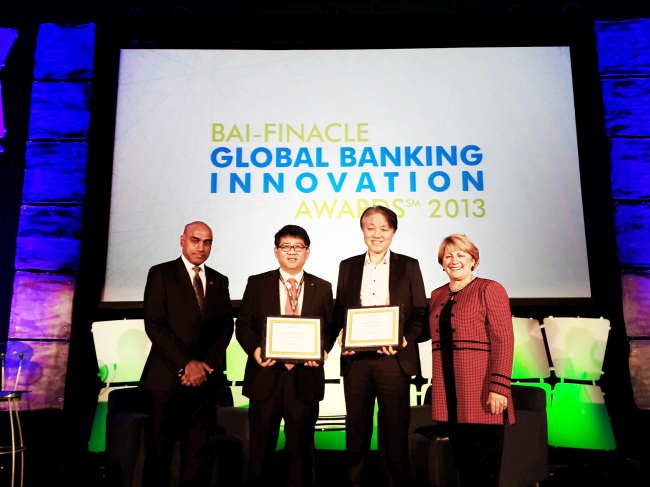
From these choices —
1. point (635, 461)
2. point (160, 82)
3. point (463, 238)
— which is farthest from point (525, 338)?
point (160, 82)

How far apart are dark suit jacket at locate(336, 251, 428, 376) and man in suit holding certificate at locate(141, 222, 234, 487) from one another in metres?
0.67

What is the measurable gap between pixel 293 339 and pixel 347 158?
199 centimetres

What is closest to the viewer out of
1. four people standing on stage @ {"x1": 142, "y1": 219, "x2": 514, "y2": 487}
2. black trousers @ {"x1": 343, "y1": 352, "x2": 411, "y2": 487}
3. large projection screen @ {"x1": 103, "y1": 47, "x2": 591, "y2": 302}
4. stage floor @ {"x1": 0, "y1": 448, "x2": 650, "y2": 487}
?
four people standing on stage @ {"x1": 142, "y1": 219, "x2": 514, "y2": 487}

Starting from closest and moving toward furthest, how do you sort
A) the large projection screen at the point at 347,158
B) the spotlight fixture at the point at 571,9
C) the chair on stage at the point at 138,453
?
the chair on stage at the point at 138,453 → the large projection screen at the point at 347,158 → the spotlight fixture at the point at 571,9

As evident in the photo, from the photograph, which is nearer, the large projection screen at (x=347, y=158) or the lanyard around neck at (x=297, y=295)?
the lanyard around neck at (x=297, y=295)

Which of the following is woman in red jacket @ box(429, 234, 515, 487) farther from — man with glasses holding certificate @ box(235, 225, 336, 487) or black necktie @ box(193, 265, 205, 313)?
black necktie @ box(193, 265, 205, 313)

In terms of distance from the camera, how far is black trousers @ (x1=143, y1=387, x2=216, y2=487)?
2.74 m

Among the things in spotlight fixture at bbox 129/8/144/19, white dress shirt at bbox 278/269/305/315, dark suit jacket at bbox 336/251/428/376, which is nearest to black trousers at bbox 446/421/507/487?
dark suit jacket at bbox 336/251/428/376

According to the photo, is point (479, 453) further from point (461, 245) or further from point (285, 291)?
→ point (285, 291)

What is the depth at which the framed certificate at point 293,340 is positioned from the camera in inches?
108

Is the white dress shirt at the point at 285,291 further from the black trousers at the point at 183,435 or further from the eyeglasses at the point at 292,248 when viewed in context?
the black trousers at the point at 183,435

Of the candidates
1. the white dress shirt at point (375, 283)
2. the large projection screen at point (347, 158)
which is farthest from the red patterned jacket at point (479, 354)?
the large projection screen at point (347, 158)

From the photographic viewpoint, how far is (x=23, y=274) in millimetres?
4320

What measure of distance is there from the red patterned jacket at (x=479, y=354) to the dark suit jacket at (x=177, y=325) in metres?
1.20
